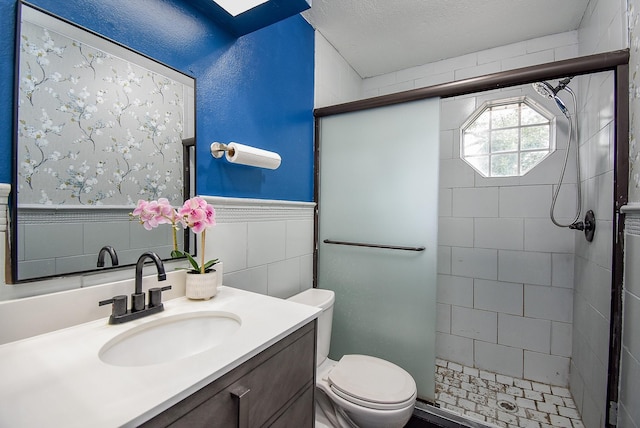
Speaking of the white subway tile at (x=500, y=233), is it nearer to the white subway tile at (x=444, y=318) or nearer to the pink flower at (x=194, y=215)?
the white subway tile at (x=444, y=318)

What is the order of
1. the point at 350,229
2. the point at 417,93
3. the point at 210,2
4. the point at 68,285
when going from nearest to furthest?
the point at 68,285, the point at 210,2, the point at 417,93, the point at 350,229

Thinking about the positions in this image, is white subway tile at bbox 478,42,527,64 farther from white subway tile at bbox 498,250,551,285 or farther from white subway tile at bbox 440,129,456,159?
white subway tile at bbox 498,250,551,285

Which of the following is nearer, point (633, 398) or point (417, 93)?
point (633, 398)

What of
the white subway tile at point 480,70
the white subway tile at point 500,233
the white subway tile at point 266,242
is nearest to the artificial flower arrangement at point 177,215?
the white subway tile at point 266,242

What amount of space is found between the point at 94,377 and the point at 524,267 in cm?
240

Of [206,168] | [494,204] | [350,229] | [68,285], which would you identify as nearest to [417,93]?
[350,229]

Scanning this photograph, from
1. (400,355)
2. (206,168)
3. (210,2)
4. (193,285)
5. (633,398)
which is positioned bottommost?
(400,355)

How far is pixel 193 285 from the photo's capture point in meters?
1.00

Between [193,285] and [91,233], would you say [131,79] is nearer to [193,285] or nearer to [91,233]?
[91,233]

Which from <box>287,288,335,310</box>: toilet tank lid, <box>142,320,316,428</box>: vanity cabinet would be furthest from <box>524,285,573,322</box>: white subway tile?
<box>142,320,316,428</box>: vanity cabinet

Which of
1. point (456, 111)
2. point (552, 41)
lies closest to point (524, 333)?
point (456, 111)

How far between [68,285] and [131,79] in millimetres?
693

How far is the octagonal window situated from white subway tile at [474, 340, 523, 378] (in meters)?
1.29

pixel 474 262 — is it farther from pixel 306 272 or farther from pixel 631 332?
pixel 306 272
